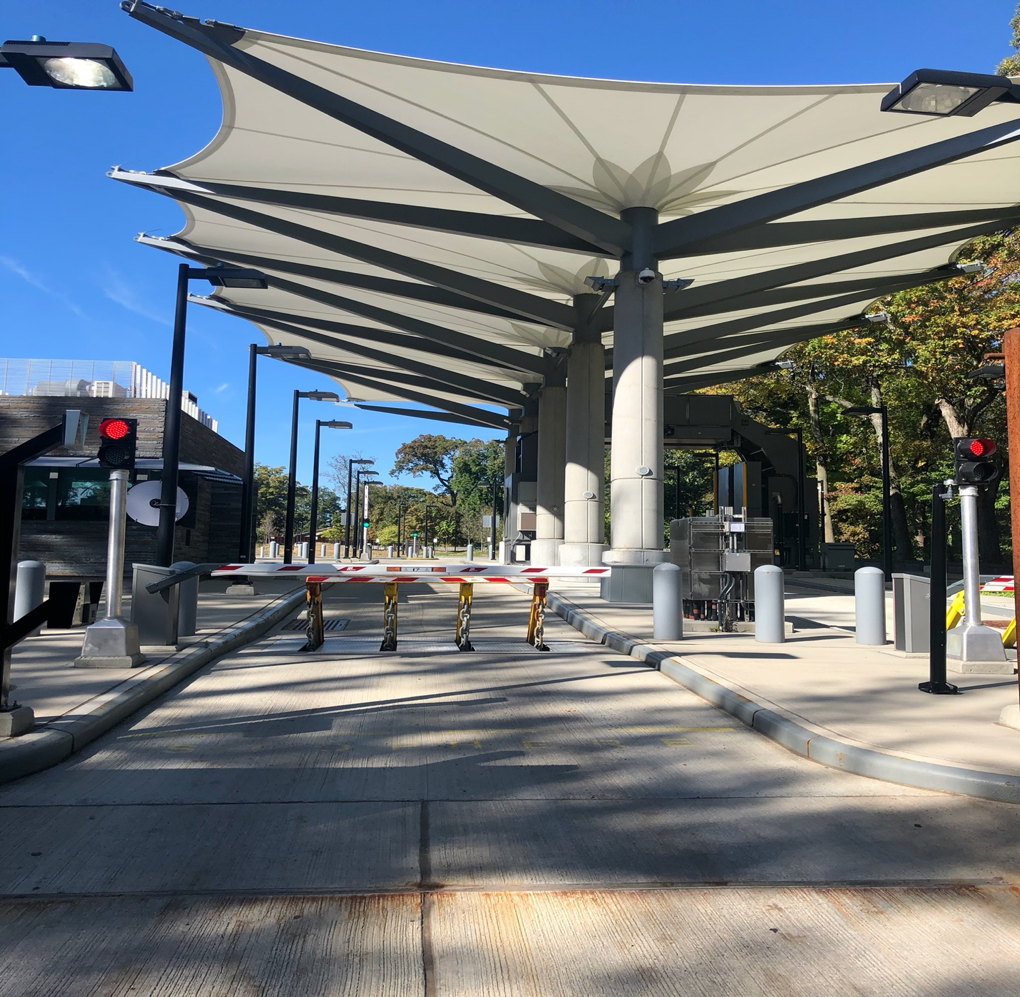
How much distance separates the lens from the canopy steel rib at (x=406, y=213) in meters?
21.7

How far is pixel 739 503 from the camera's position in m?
19.2

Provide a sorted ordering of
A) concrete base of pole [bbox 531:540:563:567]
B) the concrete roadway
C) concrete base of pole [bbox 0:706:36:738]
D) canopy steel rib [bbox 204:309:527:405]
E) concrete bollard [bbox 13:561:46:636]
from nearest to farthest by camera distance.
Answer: the concrete roadway < concrete base of pole [bbox 0:706:36:738] < concrete bollard [bbox 13:561:46:636] < concrete base of pole [bbox 531:540:563:567] < canopy steel rib [bbox 204:309:527:405]

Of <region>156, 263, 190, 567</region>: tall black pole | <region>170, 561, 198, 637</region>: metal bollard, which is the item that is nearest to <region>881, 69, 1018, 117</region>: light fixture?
<region>170, 561, 198, 637</region>: metal bollard

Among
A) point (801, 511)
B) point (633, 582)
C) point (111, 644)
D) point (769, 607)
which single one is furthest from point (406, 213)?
point (801, 511)

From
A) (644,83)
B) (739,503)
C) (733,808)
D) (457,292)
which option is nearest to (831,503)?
(457,292)

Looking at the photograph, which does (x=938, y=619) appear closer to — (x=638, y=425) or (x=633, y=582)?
(x=633, y=582)

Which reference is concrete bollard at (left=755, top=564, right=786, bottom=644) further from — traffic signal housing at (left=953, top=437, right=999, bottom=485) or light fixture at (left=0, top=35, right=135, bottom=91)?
light fixture at (left=0, top=35, right=135, bottom=91)

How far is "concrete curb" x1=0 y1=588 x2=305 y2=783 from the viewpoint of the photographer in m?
6.18

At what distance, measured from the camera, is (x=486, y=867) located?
4.57 metres

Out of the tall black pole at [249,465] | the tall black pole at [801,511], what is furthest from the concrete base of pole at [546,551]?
the tall black pole at [249,465]

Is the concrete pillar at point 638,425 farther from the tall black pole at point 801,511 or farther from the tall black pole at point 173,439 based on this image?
the tall black pole at point 801,511

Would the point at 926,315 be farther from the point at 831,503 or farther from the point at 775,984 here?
the point at 775,984

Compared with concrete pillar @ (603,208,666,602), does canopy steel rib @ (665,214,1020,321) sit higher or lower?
→ higher

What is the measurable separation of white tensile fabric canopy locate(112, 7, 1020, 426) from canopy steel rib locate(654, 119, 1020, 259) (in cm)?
5
